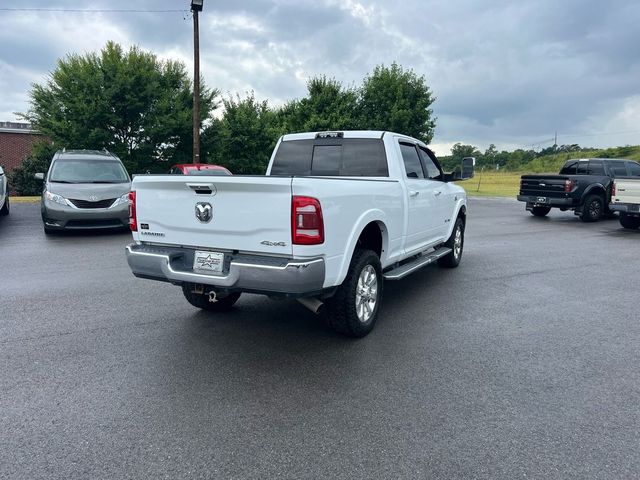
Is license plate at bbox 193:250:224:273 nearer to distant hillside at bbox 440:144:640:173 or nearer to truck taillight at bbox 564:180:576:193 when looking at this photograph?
truck taillight at bbox 564:180:576:193

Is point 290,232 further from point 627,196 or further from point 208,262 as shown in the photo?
point 627,196

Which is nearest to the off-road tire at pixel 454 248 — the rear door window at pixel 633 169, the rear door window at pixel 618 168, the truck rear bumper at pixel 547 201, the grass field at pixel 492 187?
the truck rear bumper at pixel 547 201

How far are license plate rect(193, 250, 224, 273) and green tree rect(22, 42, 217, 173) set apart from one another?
20165 millimetres

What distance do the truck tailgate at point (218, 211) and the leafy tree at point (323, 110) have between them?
2622 centimetres

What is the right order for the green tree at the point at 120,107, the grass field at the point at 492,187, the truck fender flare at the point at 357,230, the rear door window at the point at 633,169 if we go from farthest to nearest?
the grass field at the point at 492,187 → the green tree at the point at 120,107 → the rear door window at the point at 633,169 → the truck fender flare at the point at 357,230

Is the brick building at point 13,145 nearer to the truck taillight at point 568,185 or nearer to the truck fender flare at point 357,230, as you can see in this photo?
the truck taillight at point 568,185

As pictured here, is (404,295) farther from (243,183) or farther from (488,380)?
(243,183)

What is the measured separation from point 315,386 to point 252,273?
97cm

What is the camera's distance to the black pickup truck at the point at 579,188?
15055mm

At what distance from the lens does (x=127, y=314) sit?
203 inches

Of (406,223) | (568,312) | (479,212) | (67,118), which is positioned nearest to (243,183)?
(406,223)

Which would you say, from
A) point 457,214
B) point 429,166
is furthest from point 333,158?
point 457,214

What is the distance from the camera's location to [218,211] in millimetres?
3916

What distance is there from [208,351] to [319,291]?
1.18m
